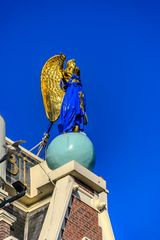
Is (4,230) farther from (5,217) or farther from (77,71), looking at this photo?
(77,71)

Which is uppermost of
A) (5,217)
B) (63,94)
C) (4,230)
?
(63,94)

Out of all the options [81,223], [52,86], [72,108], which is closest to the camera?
[81,223]

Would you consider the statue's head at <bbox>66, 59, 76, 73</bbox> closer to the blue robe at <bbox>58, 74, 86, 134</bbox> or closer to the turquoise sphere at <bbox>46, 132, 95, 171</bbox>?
the blue robe at <bbox>58, 74, 86, 134</bbox>

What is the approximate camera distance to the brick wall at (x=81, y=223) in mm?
22922

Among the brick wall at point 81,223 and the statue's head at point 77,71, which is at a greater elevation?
the statue's head at point 77,71

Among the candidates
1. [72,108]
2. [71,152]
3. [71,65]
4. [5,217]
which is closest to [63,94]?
[71,65]

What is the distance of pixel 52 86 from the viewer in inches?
1059

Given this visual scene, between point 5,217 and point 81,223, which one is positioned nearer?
point 5,217

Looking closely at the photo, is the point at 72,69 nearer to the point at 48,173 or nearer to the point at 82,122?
the point at 82,122

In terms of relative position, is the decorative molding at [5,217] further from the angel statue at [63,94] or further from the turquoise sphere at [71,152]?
the angel statue at [63,94]

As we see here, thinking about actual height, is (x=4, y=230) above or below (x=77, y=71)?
below

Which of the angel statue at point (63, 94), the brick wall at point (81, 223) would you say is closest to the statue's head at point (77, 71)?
the angel statue at point (63, 94)

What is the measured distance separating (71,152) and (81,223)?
1879 millimetres

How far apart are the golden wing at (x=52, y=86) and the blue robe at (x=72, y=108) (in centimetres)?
64
